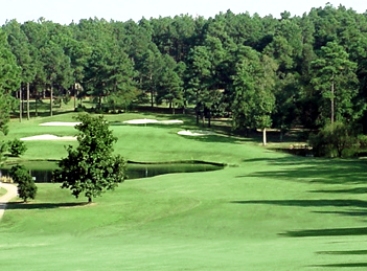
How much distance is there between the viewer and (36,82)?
13300cm

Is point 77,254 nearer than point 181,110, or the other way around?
point 77,254

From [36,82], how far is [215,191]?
91317 millimetres

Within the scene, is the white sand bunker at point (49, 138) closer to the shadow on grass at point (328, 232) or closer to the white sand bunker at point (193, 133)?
the white sand bunker at point (193, 133)

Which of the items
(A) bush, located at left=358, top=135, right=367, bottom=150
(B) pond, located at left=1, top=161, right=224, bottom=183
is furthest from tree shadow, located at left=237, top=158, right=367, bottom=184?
(A) bush, located at left=358, top=135, right=367, bottom=150

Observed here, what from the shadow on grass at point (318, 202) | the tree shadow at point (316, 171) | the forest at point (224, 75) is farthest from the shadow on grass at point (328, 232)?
the forest at point (224, 75)

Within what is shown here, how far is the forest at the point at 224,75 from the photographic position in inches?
3258

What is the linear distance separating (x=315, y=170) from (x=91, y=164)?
23461mm

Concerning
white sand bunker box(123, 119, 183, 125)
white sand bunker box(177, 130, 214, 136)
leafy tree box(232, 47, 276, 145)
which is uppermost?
leafy tree box(232, 47, 276, 145)

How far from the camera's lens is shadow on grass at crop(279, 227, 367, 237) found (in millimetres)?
28097

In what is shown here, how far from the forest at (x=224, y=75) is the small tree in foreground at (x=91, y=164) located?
44.8 feet

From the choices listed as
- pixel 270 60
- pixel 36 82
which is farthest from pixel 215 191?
pixel 36 82

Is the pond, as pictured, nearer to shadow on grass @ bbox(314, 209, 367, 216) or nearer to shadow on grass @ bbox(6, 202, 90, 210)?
shadow on grass @ bbox(6, 202, 90, 210)

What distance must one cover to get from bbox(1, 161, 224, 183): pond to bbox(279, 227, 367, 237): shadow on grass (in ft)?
107

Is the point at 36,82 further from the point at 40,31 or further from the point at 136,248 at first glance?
the point at 136,248
